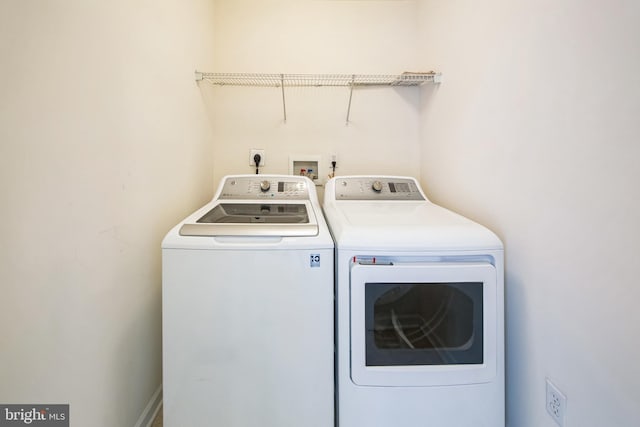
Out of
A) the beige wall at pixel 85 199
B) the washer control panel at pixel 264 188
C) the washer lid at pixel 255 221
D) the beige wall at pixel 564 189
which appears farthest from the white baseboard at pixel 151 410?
the beige wall at pixel 564 189

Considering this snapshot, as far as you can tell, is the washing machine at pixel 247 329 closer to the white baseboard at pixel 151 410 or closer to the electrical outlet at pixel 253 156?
the white baseboard at pixel 151 410

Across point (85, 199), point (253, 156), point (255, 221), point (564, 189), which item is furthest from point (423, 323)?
point (253, 156)

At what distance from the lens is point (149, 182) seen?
3.71 feet

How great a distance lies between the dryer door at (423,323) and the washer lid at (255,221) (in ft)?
0.98

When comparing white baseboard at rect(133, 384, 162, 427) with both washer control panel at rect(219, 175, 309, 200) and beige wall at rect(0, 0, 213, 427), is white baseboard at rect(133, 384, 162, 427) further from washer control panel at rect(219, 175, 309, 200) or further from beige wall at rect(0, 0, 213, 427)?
washer control panel at rect(219, 175, 309, 200)

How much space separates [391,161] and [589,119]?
131 centimetres

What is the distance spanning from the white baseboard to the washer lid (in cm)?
87

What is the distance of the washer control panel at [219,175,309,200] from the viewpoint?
1.54m

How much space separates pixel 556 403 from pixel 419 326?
444 mm

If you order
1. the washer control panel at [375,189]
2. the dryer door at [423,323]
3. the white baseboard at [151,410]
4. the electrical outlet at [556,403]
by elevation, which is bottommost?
the white baseboard at [151,410]

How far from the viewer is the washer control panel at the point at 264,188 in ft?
5.05

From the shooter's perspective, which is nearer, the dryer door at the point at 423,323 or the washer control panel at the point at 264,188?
the dryer door at the point at 423,323

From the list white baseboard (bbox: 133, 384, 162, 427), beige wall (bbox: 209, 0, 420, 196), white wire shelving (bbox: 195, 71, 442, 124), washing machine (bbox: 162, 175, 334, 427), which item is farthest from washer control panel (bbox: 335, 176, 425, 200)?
white baseboard (bbox: 133, 384, 162, 427)

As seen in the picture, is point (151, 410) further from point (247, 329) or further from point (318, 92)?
point (318, 92)
